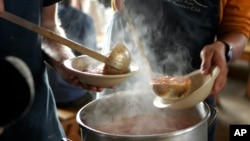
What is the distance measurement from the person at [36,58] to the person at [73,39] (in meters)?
1.08

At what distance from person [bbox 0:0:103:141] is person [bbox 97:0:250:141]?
0.29 metres

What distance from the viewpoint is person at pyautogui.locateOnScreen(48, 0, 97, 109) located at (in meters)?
2.15

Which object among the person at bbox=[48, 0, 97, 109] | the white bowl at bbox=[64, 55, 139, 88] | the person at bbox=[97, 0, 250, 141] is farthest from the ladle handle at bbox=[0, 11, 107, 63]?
the person at bbox=[48, 0, 97, 109]

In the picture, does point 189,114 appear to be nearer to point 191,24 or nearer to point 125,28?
point 191,24

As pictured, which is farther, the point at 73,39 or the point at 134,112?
the point at 73,39

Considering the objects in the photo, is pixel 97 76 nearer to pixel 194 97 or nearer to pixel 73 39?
pixel 194 97

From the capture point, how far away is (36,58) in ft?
3.23

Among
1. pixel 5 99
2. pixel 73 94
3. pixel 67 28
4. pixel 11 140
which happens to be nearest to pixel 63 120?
pixel 73 94

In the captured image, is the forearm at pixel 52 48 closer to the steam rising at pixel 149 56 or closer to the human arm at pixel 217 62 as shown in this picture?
the steam rising at pixel 149 56

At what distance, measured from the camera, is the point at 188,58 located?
1317 millimetres

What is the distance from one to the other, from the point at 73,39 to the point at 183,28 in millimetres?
1238

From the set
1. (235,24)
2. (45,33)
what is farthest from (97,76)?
(235,24)

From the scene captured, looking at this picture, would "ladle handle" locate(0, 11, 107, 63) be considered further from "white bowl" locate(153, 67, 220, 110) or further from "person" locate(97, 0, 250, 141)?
"person" locate(97, 0, 250, 141)

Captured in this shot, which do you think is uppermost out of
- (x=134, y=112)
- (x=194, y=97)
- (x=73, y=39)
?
(x=194, y=97)
